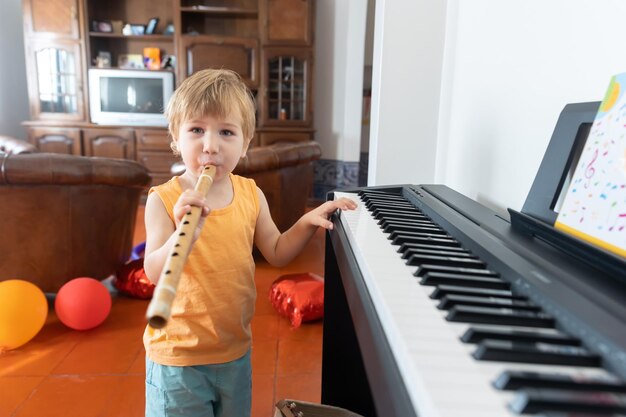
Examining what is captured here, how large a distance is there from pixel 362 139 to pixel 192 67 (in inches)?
79.8

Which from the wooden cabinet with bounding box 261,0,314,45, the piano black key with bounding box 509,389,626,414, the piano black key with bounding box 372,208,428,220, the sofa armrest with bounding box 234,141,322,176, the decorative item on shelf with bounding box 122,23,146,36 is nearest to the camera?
the piano black key with bounding box 509,389,626,414

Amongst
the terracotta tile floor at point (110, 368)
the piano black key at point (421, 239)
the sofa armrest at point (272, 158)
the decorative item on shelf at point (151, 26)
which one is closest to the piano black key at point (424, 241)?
the piano black key at point (421, 239)

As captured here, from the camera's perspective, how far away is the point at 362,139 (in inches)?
232

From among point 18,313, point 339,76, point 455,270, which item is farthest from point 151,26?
point 455,270

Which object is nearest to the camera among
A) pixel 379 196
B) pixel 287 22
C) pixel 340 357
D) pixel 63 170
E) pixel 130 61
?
pixel 379 196

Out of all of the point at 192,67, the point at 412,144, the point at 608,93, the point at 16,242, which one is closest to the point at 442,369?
the point at 608,93

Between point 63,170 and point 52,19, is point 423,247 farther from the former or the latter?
point 52,19

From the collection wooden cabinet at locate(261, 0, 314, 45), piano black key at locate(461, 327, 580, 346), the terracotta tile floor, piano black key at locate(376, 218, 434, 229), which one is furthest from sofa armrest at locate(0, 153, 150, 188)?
wooden cabinet at locate(261, 0, 314, 45)

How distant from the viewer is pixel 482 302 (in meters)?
0.53

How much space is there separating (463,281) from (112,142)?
5.31m

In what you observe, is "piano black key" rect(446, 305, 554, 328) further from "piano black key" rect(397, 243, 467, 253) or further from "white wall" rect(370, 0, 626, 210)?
"white wall" rect(370, 0, 626, 210)

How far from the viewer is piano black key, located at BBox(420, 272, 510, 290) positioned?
1.96 ft

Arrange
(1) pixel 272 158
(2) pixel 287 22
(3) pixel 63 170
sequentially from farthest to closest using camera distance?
(2) pixel 287 22 → (1) pixel 272 158 → (3) pixel 63 170

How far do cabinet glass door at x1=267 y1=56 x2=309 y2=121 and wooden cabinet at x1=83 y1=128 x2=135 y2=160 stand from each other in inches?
58.3
